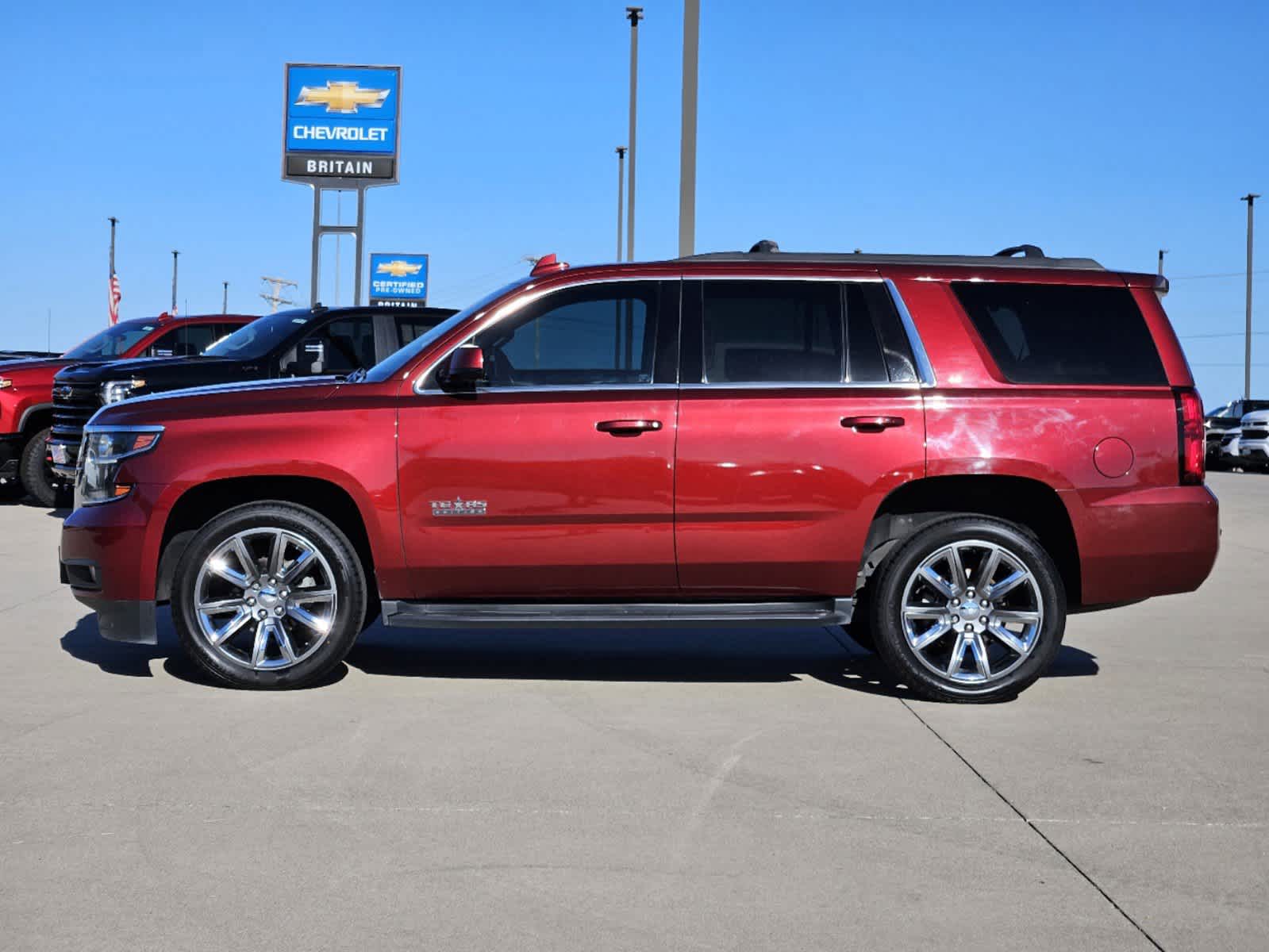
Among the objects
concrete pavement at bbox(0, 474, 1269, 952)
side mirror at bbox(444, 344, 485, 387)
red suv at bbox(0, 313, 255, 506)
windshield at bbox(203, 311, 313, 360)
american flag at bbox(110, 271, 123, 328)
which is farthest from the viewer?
american flag at bbox(110, 271, 123, 328)

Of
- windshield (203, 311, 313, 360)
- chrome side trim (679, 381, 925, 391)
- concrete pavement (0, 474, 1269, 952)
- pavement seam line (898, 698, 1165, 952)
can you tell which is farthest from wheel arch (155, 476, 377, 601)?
windshield (203, 311, 313, 360)

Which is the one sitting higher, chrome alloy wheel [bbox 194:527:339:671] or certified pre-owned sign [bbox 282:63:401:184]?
certified pre-owned sign [bbox 282:63:401:184]

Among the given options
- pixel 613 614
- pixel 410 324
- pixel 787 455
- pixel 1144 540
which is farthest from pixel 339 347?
pixel 1144 540

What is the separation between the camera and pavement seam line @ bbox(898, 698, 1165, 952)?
12.9ft

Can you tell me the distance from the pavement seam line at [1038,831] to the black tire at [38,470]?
Answer: 12734 mm

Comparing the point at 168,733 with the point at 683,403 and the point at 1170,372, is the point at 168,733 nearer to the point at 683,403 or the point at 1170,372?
the point at 683,403

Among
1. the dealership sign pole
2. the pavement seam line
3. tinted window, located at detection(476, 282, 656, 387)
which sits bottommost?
the pavement seam line

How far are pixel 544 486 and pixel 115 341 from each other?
42.0 ft

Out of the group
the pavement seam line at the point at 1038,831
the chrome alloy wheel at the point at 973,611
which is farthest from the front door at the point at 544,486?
the pavement seam line at the point at 1038,831

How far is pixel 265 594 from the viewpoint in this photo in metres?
6.92

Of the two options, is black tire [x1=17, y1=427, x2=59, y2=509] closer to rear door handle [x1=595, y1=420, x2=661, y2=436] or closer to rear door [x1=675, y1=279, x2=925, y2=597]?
rear door handle [x1=595, y1=420, x2=661, y2=436]

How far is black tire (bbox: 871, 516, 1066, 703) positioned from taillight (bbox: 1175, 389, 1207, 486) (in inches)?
29.5

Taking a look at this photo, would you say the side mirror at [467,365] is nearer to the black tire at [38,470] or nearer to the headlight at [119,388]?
the headlight at [119,388]

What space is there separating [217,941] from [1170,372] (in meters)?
4.98
